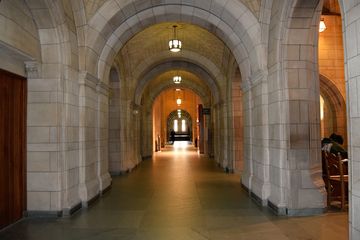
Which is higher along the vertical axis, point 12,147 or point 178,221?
point 12,147

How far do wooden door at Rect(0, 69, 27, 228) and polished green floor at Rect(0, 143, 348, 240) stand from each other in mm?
313

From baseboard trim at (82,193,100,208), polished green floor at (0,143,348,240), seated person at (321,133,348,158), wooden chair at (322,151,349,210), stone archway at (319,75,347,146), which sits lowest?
polished green floor at (0,143,348,240)

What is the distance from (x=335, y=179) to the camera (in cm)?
555

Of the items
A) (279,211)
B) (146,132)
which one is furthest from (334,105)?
(146,132)

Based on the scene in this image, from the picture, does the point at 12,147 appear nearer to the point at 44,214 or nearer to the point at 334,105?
the point at 44,214

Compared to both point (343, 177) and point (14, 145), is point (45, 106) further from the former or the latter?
point (343, 177)

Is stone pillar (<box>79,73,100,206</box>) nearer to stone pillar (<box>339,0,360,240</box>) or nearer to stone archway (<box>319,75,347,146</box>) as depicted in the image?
stone pillar (<box>339,0,360,240</box>)

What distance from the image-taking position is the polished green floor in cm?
430

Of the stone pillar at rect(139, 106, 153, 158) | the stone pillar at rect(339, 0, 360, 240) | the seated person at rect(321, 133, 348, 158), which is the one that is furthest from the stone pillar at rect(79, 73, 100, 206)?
the stone pillar at rect(139, 106, 153, 158)

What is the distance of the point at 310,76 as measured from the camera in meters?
5.43

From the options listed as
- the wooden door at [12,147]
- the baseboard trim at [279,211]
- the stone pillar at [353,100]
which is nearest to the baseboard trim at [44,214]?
the wooden door at [12,147]

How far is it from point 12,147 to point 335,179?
564 cm

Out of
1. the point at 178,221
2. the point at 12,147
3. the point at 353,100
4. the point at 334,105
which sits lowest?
the point at 178,221

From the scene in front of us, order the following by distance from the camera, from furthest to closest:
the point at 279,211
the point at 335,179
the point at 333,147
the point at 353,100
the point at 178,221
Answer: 1. the point at 333,147
2. the point at 335,179
3. the point at 279,211
4. the point at 178,221
5. the point at 353,100
